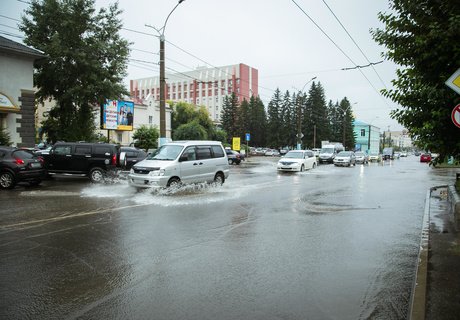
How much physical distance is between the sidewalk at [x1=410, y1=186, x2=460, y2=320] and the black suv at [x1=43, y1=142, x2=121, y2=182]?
13595 mm

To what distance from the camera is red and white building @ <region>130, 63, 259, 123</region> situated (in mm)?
115562

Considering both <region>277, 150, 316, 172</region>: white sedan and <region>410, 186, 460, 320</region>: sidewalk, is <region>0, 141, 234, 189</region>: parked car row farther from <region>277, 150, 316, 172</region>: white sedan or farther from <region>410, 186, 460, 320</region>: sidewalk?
<region>277, 150, 316, 172</region>: white sedan

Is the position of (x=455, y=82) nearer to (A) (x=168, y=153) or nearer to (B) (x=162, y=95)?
(A) (x=168, y=153)

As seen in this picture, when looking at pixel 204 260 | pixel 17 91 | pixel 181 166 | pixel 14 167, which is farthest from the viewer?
pixel 17 91

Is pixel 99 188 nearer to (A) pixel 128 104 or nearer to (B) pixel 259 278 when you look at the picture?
(B) pixel 259 278

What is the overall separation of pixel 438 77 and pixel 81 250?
702 cm

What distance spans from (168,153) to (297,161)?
14259mm

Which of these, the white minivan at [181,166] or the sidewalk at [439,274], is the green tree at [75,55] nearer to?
the white minivan at [181,166]

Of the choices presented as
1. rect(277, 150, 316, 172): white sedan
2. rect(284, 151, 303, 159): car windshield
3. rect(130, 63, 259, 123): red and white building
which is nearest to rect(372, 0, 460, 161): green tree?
rect(277, 150, 316, 172): white sedan

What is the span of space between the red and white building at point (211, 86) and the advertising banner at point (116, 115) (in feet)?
243

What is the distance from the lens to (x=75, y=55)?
79.7 ft

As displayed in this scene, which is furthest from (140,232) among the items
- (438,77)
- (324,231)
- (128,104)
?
(128,104)

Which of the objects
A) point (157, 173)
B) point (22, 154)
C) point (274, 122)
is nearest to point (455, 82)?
point (157, 173)

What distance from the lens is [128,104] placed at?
3581cm
